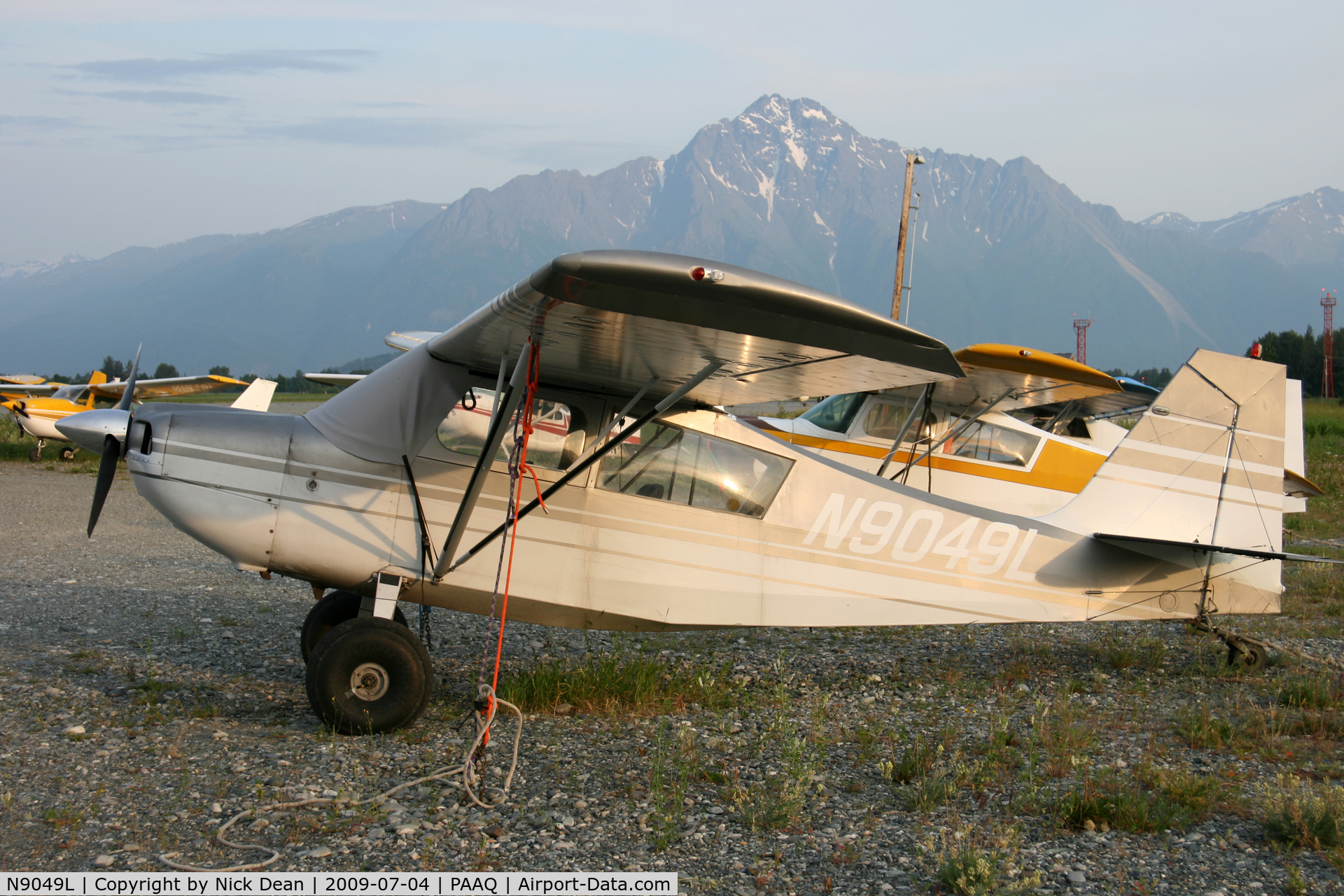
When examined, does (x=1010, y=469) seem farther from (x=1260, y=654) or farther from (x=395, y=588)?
(x=395, y=588)

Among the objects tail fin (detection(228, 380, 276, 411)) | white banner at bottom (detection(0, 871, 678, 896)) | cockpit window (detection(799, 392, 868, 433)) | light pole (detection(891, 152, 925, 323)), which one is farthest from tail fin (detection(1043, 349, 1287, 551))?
light pole (detection(891, 152, 925, 323))

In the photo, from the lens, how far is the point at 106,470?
17.2 feet

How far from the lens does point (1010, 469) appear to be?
32.9ft

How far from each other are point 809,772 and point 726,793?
1.42 ft

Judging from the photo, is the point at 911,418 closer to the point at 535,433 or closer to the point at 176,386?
the point at 535,433

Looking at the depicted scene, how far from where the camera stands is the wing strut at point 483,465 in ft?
15.0

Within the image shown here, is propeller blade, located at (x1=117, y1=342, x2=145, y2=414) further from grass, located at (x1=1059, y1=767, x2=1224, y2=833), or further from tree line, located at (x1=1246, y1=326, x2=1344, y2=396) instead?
tree line, located at (x1=1246, y1=326, x2=1344, y2=396)

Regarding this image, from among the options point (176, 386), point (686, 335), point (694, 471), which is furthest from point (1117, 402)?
point (176, 386)

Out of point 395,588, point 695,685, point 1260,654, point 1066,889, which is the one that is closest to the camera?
point 1066,889

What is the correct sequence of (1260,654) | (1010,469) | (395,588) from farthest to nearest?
(1010,469), (1260,654), (395,588)


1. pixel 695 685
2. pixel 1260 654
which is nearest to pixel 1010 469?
pixel 1260 654

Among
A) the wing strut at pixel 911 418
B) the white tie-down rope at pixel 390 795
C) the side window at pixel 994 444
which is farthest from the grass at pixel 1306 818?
the side window at pixel 994 444

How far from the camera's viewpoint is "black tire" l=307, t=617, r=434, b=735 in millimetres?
4676

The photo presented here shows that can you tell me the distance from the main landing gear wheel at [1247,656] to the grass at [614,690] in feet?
12.3
